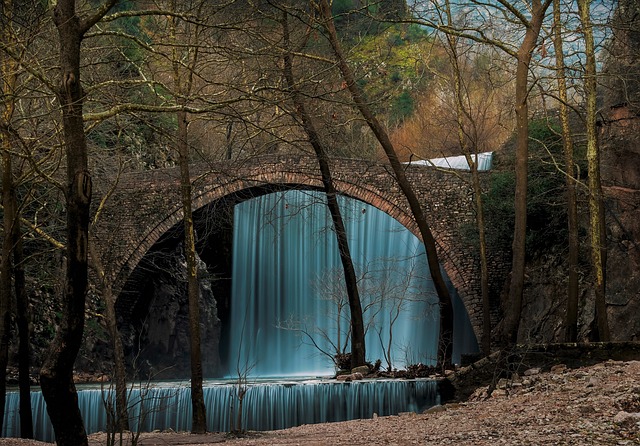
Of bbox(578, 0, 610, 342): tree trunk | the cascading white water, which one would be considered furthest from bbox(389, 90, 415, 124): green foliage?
bbox(578, 0, 610, 342): tree trunk

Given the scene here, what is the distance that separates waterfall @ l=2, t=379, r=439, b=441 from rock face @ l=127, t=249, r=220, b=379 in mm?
9264

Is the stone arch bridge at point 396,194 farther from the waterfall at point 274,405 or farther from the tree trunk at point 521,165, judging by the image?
the tree trunk at point 521,165

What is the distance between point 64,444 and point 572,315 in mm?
8444

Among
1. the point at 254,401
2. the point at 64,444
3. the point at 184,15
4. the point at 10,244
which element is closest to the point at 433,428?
the point at 64,444

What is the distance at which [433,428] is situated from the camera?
807 centimetres

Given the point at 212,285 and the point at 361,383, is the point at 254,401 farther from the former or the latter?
the point at 212,285

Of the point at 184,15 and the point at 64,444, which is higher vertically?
the point at 184,15

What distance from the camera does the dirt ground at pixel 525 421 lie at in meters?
6.46

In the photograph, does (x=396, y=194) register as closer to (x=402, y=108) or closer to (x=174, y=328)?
(x=174, y=328)

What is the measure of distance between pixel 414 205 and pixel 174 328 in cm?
1339

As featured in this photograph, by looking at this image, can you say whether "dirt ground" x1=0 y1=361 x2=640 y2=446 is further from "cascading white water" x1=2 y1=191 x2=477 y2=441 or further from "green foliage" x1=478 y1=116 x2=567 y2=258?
"cascading white water" x1=2 y1=191 x2=477 y2=441

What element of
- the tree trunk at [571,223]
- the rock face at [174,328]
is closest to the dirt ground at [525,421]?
the tree trunk at [571,223]

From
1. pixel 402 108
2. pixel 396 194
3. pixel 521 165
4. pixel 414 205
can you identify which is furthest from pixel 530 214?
pixel 402 108

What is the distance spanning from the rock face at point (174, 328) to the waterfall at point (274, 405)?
9264 mm
